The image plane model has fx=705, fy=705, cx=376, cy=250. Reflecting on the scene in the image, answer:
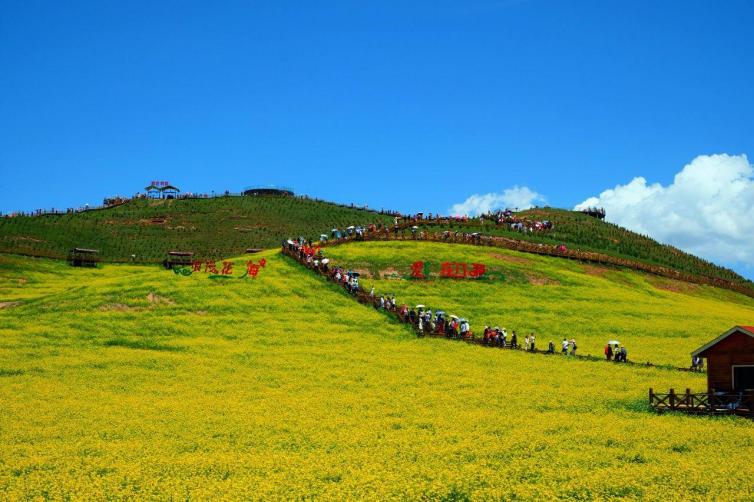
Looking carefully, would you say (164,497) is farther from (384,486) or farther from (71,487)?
(384,486)

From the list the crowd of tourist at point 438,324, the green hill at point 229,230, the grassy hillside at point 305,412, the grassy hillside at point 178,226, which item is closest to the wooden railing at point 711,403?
the grassy hillside at point 305,412

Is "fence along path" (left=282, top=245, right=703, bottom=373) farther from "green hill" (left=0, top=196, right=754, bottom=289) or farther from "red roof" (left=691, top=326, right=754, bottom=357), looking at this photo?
"green hill" (left=0, top=196, right=754, bottom=289)

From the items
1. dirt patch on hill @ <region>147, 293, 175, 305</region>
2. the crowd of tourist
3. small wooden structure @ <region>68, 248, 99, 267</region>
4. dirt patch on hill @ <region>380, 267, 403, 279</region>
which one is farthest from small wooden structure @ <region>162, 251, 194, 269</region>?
dirt patch on hill @ <region>147, 293, 175, 305</region>

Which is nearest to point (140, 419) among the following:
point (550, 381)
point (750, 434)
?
point (550, 381)

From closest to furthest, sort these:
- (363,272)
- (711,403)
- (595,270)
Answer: (711,403) → (363,272) → (595,270)

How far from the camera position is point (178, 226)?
14538 cm

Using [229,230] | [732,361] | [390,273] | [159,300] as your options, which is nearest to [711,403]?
[732,361]

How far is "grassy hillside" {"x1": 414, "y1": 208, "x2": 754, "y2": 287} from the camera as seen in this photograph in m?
111

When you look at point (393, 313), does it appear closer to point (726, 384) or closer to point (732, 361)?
point (726, 384)

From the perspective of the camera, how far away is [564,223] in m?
135

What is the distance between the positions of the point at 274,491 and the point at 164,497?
409 centimetres

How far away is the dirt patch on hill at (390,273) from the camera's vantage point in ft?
261

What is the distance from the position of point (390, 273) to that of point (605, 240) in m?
56.3

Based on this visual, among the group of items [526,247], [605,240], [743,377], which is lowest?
[743,377]
